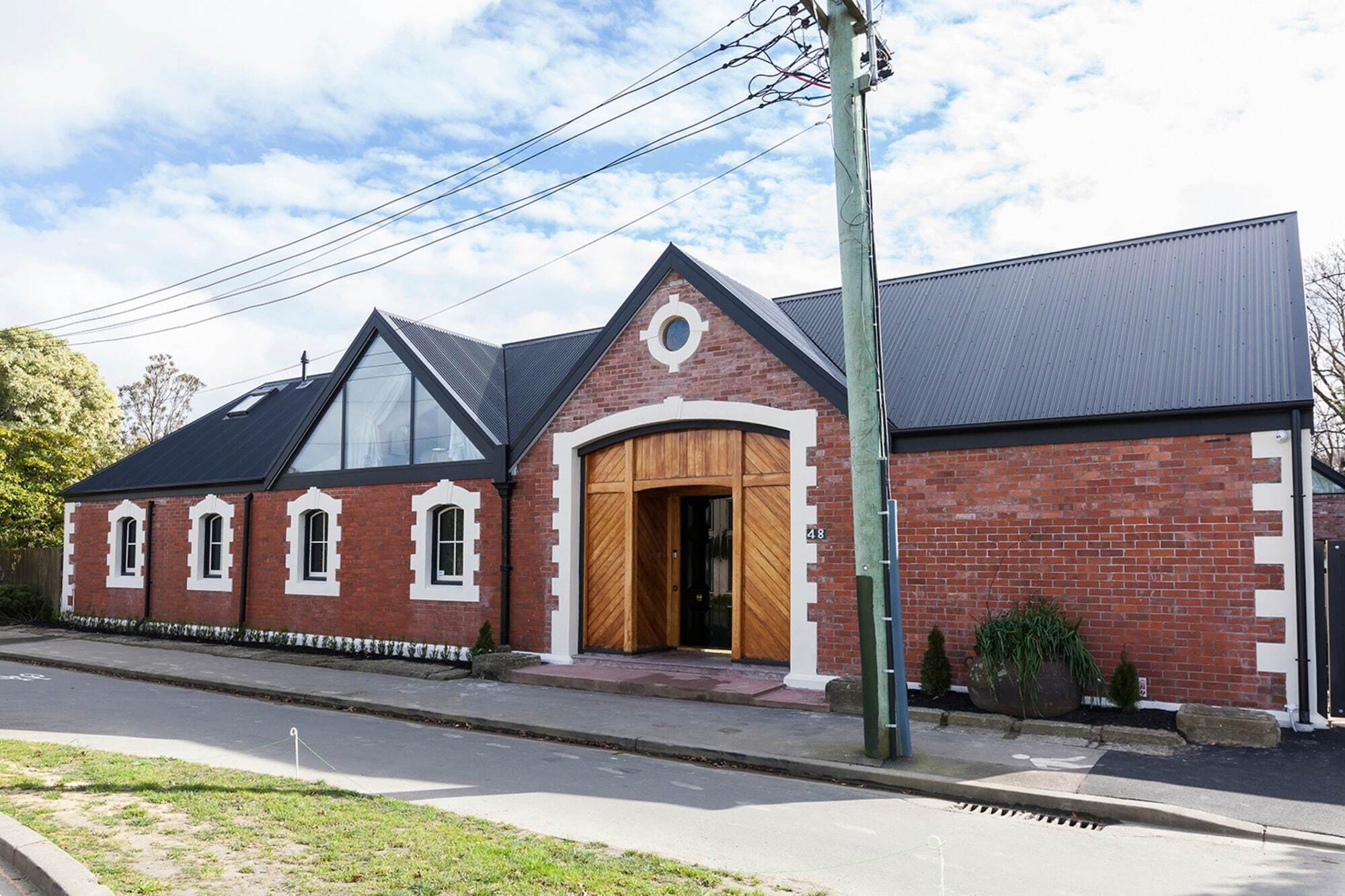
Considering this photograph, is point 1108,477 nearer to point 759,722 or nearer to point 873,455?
point 873,455

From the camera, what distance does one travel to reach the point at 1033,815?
7.41 metres

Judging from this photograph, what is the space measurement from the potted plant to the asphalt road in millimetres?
2767

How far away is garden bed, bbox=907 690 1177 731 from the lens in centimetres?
955

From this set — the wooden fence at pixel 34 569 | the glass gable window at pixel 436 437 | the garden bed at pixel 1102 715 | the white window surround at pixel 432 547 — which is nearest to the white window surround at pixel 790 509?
the garden bed at pixel 1102 715

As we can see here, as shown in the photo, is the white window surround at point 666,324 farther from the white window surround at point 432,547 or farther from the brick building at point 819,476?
the white window surround at point 432,547

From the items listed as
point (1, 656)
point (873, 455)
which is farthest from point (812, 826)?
point (1, 656)

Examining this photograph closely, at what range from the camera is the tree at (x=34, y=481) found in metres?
27.0

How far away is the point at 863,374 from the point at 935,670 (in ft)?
13.4

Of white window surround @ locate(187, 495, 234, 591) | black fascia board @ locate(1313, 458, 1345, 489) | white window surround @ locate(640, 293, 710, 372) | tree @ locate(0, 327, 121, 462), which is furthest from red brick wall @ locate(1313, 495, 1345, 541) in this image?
tree @ locate(0, 327, 121, 462)

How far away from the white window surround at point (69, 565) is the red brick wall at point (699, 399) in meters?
15.1

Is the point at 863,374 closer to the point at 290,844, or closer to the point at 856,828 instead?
the point at 856,828

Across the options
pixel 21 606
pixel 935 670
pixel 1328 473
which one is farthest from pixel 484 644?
pixel 21 606

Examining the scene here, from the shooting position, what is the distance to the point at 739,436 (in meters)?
13.3

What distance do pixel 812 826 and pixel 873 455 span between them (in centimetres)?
330
